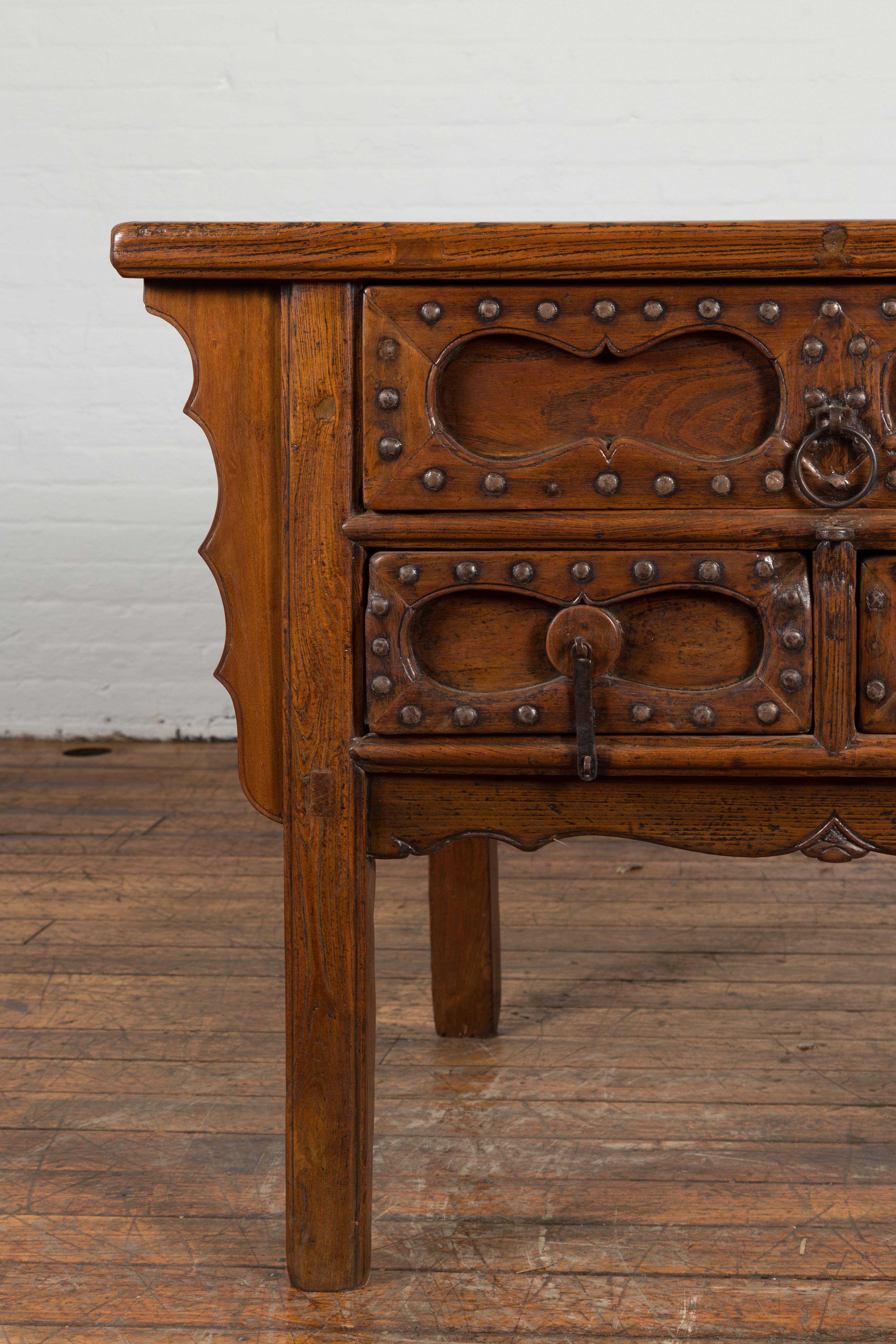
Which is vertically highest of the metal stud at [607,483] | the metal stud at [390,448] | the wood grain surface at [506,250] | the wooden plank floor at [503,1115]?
the wood grain surface at [506,250]

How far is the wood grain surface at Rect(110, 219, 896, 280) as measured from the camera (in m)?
0.91

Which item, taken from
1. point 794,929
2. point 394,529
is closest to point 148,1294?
point 394,529

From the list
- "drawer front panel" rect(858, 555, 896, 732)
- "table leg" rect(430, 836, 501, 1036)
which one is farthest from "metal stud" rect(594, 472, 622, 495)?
"table leg" rect(430, 836, 501, 1036)

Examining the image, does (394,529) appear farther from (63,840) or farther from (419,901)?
(63,840)

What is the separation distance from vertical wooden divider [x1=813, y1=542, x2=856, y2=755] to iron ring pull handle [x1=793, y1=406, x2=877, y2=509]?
0.03m

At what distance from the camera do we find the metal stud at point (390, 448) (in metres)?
0.95

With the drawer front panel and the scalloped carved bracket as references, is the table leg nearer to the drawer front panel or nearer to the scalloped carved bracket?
the scalloped carved bracket

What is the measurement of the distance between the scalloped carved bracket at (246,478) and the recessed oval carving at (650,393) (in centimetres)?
15

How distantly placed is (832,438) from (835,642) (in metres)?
0.16

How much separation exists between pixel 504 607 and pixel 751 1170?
2.12ft

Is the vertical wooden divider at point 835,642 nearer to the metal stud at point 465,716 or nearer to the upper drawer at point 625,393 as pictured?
the upper drawer at point 625,393

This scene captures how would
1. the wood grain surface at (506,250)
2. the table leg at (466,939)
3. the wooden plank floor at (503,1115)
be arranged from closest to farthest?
1. the wood grain surface at (506,250)
2. the wooden plank floor at (503,1115)
3. the table leg at (466,939)
